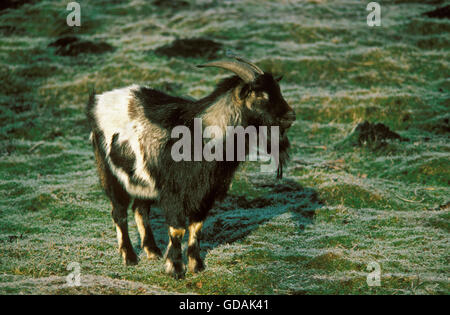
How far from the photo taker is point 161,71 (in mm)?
24453

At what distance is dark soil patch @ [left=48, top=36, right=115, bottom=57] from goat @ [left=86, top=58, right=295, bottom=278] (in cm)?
2014

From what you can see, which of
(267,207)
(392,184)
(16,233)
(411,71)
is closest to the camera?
(16,233)

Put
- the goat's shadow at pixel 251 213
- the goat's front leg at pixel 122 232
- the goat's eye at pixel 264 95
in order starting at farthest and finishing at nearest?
the goat's shadow at pixel 251 213 → the goat's front leg at pixel 122 232 → the goat's eye at pixel 264 95

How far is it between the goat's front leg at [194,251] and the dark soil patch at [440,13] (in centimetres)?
2815

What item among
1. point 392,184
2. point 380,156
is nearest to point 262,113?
point 392,184

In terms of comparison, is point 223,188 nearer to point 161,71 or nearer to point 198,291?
point 198,291

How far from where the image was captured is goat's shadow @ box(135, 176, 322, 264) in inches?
401

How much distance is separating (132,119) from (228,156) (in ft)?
6.98

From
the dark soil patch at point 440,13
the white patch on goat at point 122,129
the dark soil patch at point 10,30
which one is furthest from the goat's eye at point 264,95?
the dark soil patch at point 10,30

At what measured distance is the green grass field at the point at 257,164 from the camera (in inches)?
328

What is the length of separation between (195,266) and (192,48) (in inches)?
817

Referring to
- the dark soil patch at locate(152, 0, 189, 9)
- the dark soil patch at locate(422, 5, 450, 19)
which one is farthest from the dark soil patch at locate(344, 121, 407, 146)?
the dark soil patch at locate(152, 0, 189, 9)

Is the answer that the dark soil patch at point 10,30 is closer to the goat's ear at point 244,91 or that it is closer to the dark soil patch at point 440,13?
the dark soil patch at point 440,13

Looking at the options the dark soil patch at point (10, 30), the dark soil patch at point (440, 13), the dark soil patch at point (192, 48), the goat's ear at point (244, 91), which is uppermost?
the dark soil patch at point (440, 13)
